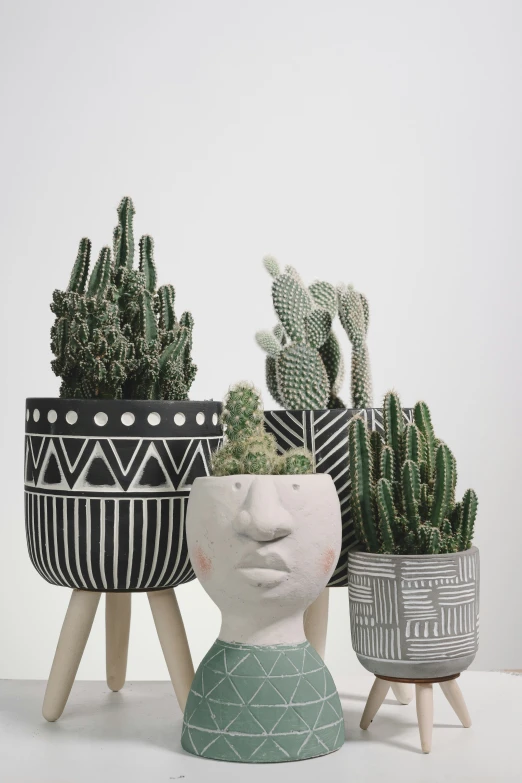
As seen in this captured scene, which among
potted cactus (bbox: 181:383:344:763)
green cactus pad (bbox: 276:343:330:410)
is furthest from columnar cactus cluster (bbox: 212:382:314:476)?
green cactus pad (bbox: 276:343:330:410)

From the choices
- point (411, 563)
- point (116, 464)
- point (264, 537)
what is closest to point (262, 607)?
point (264, 537)

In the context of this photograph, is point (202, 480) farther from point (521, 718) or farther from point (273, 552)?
point (521, 718)

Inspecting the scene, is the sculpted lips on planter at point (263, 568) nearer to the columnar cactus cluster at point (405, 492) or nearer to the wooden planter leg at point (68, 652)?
the columnar cactus cluster at point (405, 492)

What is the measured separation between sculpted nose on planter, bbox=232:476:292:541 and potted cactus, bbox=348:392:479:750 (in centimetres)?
18

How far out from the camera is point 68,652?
1.69m

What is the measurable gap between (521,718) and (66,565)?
84 centimetres

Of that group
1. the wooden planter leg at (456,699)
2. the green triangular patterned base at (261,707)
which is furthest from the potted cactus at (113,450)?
the wooden planter leg at (456,699)

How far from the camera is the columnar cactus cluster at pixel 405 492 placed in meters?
1.53

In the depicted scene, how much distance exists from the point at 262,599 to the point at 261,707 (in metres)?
0.16

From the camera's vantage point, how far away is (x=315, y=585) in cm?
149

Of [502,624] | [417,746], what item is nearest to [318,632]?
[417,746]

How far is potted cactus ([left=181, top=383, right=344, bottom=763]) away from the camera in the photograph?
144 centimetres

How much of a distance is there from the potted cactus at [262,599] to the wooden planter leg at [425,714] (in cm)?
12

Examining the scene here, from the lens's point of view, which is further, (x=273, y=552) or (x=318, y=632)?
(x=318, y=632)
